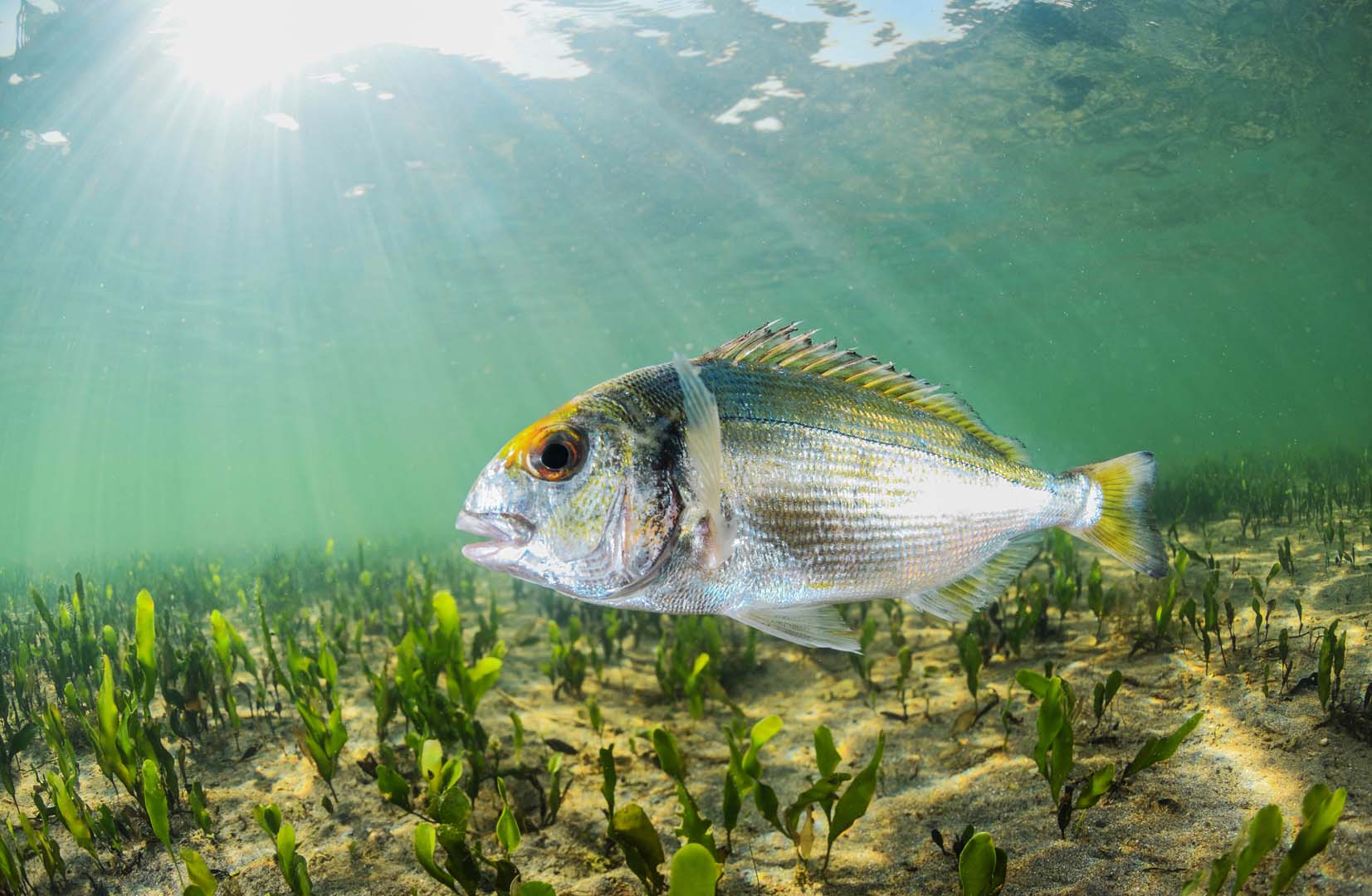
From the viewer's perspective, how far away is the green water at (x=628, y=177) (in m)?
13.7

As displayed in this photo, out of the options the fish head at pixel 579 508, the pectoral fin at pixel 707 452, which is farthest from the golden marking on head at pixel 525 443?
the pectoral fin at pixel 707 452

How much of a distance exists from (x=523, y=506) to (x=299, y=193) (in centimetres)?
2136

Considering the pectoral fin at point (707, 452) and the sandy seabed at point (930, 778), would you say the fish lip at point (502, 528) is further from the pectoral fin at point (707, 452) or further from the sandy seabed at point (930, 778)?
the sandy seabed at point (930, 778)

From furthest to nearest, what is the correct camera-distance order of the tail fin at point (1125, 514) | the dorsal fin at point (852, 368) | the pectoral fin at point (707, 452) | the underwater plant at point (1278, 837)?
the tail fin at point (1125, 514)
the dorsal fin at point (852, 368)
the underwater plant at point (1278, 837)
the pectoral fin at point (707, 452)

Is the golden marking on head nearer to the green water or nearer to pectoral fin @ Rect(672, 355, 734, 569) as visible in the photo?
pectoral fin @ Rect(672, 355, 734, 569)

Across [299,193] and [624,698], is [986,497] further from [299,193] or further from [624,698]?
[299,193]

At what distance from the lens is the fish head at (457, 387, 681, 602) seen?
1530mm

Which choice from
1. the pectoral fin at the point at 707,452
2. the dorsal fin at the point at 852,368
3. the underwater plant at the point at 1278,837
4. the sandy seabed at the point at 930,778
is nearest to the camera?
the pectoral fin at the point at 707,452

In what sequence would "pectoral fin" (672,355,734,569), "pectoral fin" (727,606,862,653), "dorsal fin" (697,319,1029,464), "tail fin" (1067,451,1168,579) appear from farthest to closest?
"tail fin" (1067,451,1168,579), "dorsal fin" (697,319,1029,464), "pectoral fin" (727,606,862,653), "pectoral fin" (672,355,734,569)

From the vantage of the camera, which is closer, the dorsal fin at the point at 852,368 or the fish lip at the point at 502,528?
the fish lip at the point at 502,528

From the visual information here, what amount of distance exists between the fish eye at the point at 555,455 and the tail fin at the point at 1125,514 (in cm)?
159

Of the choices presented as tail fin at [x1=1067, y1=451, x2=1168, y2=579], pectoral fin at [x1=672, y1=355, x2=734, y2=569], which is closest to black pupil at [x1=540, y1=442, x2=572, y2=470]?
pectoral fin at [x1=672, y1=355, x2=734, y2=569]

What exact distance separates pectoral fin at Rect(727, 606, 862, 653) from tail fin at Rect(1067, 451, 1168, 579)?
922 mm

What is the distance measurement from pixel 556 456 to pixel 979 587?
4.52 feet
